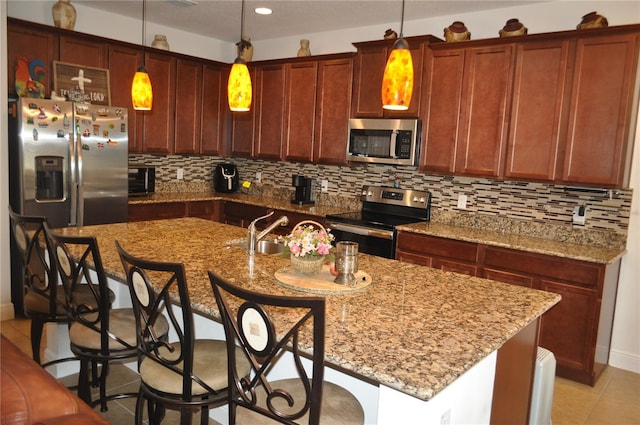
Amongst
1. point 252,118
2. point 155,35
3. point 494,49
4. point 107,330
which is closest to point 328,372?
point 107,330

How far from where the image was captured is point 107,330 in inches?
82.4

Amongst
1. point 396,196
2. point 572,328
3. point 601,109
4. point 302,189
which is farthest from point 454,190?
point 302,189

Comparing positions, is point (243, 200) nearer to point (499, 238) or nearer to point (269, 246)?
point (269, 246)

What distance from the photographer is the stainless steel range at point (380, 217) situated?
163 inches

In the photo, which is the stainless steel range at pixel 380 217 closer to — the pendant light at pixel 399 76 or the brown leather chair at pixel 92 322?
the pendant light at pixel 399 76

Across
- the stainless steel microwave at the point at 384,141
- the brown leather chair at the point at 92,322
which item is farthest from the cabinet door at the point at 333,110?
the brown leather chair at the point at 92,322

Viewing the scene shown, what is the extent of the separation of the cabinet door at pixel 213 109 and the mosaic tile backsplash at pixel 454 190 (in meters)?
0.34

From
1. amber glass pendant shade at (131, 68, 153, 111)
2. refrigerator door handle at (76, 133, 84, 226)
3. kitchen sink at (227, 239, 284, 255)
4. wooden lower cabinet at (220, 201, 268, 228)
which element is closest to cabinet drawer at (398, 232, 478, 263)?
kitchen sink at (227, 239, 284, 255)

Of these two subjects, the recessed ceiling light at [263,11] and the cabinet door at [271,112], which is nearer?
the recessed ceiling light at [263,11]

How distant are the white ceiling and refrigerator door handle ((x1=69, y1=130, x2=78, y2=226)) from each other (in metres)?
1.46

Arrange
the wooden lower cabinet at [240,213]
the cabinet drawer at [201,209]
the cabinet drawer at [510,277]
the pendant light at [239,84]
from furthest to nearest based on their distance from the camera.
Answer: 1. the cabinet drawer at [201,209]
2. the wooden lower cabinet at [240,213]
3. the cabinet drawer at [510,277]
4. the pendant light at [239,84]

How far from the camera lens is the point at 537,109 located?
3.63 m

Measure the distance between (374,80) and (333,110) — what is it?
56cm

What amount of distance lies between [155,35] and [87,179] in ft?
6.34
